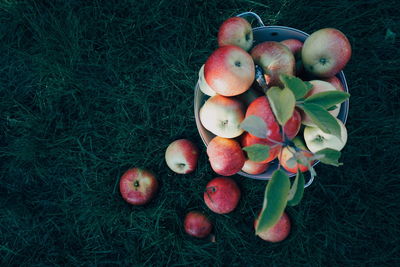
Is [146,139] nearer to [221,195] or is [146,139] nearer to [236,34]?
[221,195]

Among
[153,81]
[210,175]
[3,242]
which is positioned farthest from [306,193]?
[3,242]

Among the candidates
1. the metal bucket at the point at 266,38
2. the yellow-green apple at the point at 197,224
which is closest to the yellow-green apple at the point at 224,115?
the metal bucket at the point at 266,38

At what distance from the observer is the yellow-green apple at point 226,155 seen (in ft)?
5.18

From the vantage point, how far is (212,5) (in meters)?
2.27

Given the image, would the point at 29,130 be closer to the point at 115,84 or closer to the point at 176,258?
the point at 115,84

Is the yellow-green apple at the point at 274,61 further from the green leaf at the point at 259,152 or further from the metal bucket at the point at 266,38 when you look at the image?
the green leaf at the point at 259,152

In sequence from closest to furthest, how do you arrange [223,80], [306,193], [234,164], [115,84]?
[223,80], [234,164], [306,193], [115,84]

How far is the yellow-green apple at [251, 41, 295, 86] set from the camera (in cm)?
149

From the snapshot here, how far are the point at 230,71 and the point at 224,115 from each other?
0.22 metres

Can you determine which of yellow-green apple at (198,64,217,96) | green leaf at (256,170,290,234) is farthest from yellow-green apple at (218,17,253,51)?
green leaf at (256,170,290,234)

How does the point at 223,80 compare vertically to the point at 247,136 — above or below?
above

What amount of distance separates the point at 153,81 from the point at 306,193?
1334 millimetres

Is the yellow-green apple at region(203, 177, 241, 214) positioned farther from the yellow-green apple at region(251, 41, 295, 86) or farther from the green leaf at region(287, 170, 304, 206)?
the green leaf at region(287, 170, 304, 206)

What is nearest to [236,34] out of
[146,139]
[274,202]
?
[274,202]
